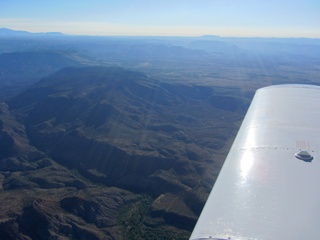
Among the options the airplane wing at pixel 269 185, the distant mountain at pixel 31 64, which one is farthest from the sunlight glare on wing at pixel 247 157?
the distant mountain at pixel 31 64

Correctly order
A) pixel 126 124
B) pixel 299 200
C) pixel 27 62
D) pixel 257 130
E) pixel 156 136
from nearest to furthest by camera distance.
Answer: pixel 299 200 < pixel 257 130 < pixel 156 136 < pixel 126 124 < pixel 27 62

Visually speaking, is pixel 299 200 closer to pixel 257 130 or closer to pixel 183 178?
pixel 257 130

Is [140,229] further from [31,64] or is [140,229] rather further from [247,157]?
[31,64]

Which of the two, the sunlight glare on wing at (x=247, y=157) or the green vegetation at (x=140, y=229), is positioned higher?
the sunlight glare on wing at (x=247, y=157)

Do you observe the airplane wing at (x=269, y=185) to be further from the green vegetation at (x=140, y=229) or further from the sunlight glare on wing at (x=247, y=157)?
the green vegetation at (x=140, y=229)

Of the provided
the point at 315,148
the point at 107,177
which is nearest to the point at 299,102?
the point at 315,148

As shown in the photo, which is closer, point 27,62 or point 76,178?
point 76,178

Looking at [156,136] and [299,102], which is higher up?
[299,102]
